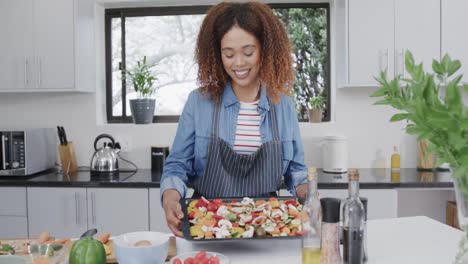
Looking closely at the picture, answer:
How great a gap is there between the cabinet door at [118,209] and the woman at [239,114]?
97 cm

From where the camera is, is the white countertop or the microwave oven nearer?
the white countertop

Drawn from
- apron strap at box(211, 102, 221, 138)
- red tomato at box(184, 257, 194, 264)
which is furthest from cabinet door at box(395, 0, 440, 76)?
red tomato at box(184, 257, 194, 264)

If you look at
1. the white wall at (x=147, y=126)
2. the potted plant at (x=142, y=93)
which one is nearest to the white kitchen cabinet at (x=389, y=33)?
the white wall at (x=147, y=126)

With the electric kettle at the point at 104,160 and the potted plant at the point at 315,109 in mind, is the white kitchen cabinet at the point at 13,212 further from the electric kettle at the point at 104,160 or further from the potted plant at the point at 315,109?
the potted plant at the point at 315,109

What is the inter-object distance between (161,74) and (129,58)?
28 centimetres

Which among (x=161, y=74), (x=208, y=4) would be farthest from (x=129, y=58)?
(x=208, y=4)

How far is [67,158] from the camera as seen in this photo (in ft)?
10.4

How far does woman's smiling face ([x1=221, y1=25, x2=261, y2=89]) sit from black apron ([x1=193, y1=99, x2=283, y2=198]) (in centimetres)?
19

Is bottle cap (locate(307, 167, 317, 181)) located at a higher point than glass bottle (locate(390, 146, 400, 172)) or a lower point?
higher

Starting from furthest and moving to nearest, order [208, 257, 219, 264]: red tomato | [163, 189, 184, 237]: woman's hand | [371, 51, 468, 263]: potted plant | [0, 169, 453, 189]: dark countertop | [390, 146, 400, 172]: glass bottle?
[390, 146, 400, 172]: glass bottle < [0, 169, 453, 189]: dark countertop < [163, 189, 184, 237]: woman's hand < [208, 257, 219, 264]: red tomato < [371, 51, 468, 263]: potted plant

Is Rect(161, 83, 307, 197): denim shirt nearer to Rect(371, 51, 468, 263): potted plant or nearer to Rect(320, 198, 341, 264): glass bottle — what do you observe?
Rect(320, 198, 341, 264): glass bottle

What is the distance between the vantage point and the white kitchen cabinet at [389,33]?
9.46ft

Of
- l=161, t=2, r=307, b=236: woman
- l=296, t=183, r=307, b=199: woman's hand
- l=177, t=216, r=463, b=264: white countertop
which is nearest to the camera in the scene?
l=177, t=216, r=463, b=264: white countertop

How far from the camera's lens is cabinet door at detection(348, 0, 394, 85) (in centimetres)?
290
